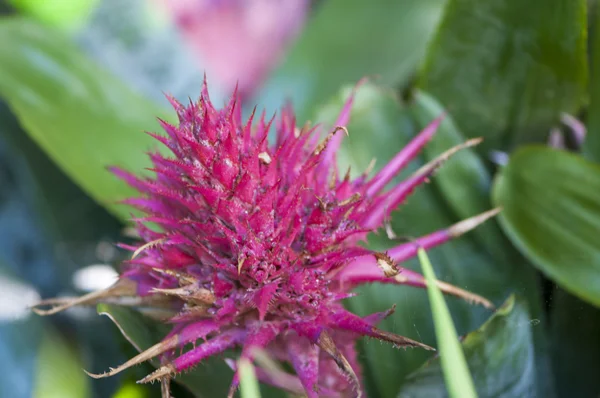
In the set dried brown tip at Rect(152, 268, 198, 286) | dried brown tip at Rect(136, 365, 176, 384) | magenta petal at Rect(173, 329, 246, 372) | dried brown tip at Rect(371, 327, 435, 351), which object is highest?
dried brown tip at Rect(152, 268, 198, 286)

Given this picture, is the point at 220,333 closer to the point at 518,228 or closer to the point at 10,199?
the point at 518,228

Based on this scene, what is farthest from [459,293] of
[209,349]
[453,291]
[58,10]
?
[58,10]

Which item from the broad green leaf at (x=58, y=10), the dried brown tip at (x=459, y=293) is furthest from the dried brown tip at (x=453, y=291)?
the broad green leaf at (x=58, y=10)

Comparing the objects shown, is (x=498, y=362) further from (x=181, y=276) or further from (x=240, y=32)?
(x=240, y=32)

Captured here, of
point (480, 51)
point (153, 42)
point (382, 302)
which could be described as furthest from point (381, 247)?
point (153, 42)

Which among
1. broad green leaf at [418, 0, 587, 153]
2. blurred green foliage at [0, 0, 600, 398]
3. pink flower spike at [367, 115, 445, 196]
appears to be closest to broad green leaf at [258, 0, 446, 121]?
blurred green foliage at [0, 0, 600, 398]

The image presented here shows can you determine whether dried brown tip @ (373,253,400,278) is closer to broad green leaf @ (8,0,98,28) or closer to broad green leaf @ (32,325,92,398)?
broad green leaf @ (32,325,92,398)
